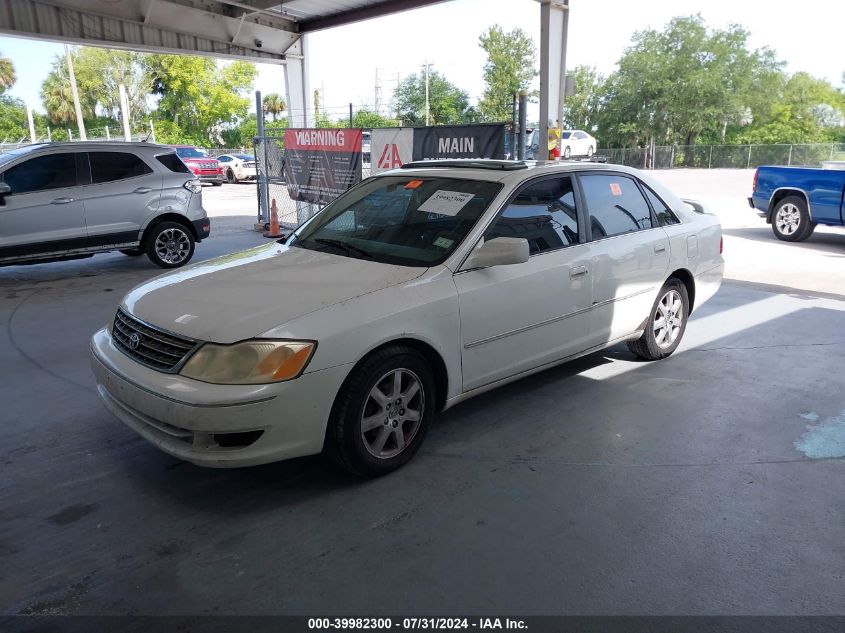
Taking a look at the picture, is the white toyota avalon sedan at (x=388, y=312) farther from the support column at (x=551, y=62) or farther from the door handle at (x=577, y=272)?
the support column at (x=551, y=62)

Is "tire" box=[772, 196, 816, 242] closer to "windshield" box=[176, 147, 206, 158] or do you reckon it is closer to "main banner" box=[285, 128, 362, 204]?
"main banner" box=[285, 128, 362, 204]

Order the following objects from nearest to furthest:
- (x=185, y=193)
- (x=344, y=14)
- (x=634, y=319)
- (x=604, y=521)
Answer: (x=604, y=521)
(x=634, y=319)
(x=185, y=193)
(x=344, y=14)

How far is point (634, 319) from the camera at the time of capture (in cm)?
493

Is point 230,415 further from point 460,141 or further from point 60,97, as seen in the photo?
point 60,97

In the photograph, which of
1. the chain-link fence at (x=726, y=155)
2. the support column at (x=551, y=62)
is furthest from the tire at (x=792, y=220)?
the chain-link fence at (x=726, y=155)

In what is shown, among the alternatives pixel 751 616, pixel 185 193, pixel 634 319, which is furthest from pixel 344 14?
pixel 751 616

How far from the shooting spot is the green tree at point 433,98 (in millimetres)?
41256

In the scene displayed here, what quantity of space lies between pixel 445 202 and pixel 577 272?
1.01 meters

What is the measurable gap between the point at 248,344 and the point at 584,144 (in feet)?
113

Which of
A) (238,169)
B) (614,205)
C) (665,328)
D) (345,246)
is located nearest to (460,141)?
(614,205)

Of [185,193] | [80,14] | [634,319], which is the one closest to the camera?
[634,319]

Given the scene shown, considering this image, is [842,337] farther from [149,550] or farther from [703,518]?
[149,550]

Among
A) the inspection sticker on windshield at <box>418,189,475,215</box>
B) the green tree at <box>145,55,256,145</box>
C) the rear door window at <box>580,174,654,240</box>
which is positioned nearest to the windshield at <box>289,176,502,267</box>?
the inspection sticker on windshield at <box>418,189,475,215</box>

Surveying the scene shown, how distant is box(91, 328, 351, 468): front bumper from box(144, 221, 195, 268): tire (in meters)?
6.77
